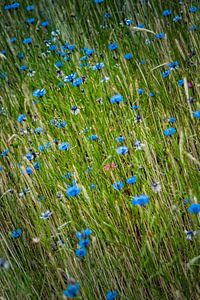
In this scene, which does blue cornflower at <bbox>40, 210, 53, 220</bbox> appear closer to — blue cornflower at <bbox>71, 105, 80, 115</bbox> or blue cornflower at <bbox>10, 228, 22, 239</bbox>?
blue cornflower at <bbox>10, 228, 22, 239</bbox>

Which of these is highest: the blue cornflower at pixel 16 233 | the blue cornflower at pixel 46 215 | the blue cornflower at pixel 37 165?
the blue cornflower at pixel 37 165

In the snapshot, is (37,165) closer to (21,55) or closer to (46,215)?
(46,215)

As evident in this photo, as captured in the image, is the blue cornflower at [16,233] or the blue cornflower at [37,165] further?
the blue cornflower at [37,165]

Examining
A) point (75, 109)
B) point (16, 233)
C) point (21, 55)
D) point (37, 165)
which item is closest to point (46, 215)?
point (16, 233)

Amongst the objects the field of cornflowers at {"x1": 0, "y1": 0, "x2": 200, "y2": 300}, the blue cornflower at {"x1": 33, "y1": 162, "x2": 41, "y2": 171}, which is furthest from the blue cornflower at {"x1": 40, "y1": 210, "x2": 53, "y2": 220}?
the blue cornflower at {"x1": 33, "y1": 162, "x2": 41, "y2": 171}

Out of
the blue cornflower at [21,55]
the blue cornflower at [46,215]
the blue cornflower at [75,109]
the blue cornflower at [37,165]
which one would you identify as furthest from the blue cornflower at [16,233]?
the blue cornflower at [21,55]

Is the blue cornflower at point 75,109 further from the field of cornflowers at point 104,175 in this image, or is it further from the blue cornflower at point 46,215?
the blue cornflower at point 46,215

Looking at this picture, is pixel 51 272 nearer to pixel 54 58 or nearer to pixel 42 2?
pixel 54 58

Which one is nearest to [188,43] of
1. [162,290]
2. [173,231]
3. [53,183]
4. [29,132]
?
[29,132]
